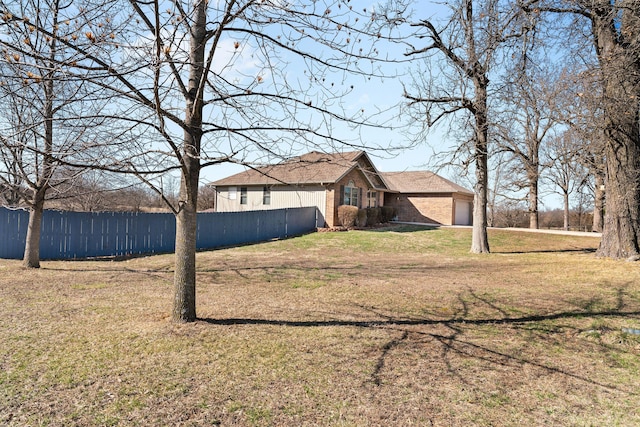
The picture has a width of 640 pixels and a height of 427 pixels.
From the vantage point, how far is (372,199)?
2859 cm

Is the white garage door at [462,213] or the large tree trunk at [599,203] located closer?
the large tree trunk at [599,203]

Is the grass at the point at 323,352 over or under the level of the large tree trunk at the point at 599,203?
under

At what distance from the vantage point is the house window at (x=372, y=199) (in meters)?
27.8

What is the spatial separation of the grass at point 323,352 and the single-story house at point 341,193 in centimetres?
1040

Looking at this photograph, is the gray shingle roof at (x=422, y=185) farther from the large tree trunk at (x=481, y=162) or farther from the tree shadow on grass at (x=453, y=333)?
the tree shadow on grass at (x=453, y=333)

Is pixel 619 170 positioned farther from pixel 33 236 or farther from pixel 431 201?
pixel 431 201

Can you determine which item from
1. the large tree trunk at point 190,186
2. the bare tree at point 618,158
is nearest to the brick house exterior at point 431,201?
the bare tree at point 618,158

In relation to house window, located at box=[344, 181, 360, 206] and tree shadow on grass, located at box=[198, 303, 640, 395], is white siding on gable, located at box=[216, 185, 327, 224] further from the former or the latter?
tree shadow on grass, located at box=[198, 303, 640, 395]

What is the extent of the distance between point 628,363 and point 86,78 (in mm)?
6213

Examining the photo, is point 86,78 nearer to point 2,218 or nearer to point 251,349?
point 251,349

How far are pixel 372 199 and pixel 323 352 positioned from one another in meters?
24.5

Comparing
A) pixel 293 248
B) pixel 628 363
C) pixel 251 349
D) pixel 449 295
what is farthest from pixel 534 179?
pixel 251 349

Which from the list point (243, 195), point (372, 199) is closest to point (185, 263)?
point (243, 195)

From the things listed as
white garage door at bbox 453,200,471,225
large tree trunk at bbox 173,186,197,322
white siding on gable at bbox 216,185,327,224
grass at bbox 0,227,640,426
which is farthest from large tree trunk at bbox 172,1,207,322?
white garage door at bbox 453,200,471,225
